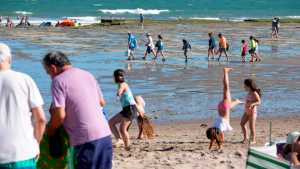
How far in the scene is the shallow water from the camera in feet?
55.6

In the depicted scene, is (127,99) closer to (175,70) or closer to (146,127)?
(146,127)

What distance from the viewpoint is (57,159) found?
6.20 m

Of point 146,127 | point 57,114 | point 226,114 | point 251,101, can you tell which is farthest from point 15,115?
point 146,127

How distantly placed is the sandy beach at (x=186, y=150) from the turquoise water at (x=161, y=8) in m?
62.3

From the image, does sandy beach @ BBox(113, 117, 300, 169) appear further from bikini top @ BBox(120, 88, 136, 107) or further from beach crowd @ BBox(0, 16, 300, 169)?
beach crowd @ BBox(0, 16, 300, 169)

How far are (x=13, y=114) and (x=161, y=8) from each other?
86.0m

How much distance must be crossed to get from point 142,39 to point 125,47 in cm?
531

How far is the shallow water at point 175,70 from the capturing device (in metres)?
16.9

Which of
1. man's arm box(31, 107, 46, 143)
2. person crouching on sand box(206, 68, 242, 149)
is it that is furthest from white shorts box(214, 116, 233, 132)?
man's arm box(31, 107, 46, 143)

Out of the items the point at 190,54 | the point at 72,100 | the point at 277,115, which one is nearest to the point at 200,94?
the point at 277,115

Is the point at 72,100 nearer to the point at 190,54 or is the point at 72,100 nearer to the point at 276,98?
the point at 276,98

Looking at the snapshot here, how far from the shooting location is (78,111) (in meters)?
5.80

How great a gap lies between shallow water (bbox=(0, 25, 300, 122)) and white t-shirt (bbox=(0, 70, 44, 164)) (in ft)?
33.2

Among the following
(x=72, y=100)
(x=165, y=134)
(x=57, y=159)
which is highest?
(x=72, y=100)
